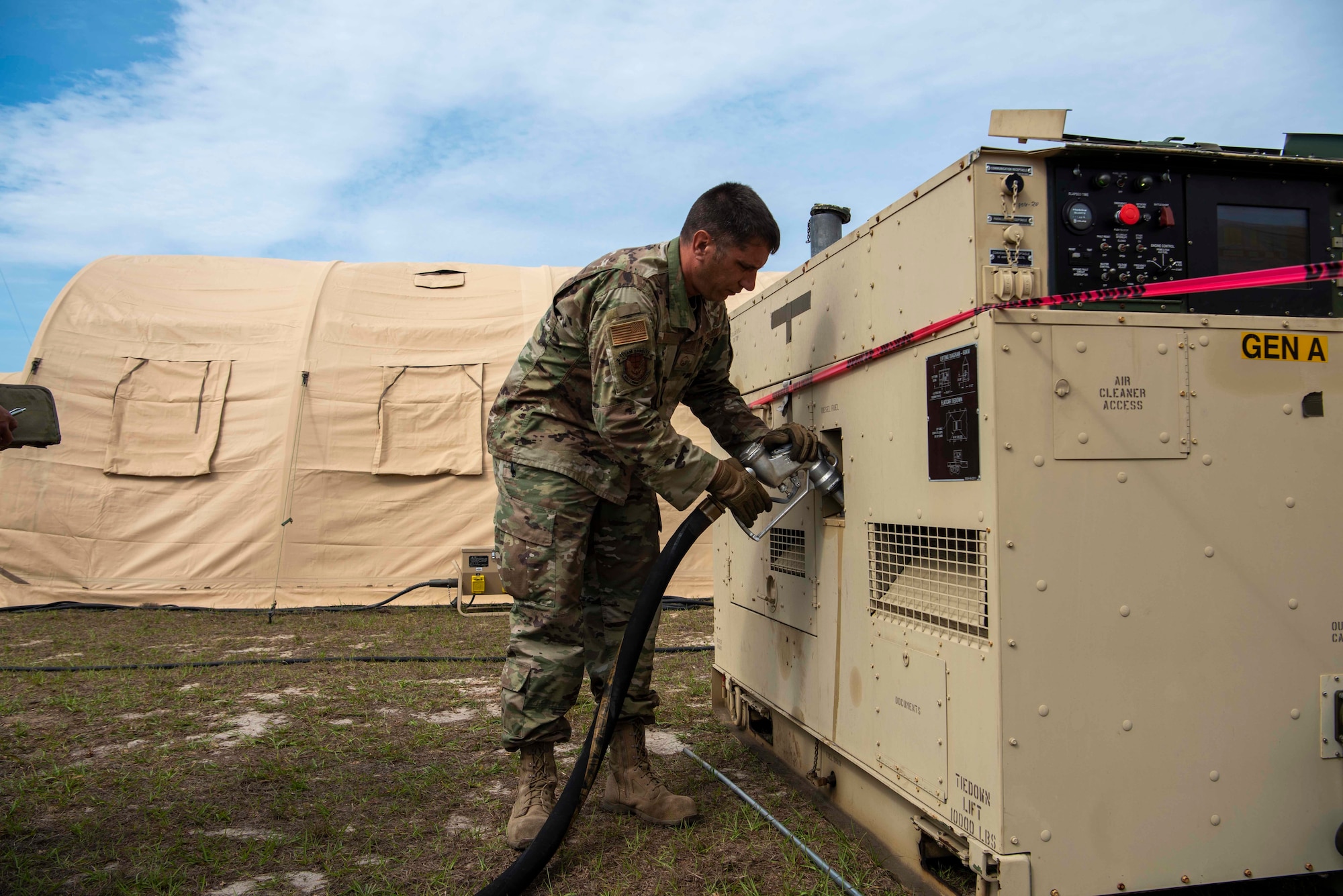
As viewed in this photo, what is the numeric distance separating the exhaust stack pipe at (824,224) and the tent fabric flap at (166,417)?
589 centimetres

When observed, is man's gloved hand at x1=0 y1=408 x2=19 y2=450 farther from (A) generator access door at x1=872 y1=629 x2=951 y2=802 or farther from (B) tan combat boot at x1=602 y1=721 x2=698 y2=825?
(A) generator access door at x1=872 y1=629 x2=951 y2=802

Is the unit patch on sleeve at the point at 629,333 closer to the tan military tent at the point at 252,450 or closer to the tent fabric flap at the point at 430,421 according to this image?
the tan military tent at the point at 252,450

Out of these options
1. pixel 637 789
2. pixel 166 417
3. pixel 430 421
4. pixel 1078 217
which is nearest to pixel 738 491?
pixel 637 789

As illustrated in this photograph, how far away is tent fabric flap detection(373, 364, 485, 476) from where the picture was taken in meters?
7.33

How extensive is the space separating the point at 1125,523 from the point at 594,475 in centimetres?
131

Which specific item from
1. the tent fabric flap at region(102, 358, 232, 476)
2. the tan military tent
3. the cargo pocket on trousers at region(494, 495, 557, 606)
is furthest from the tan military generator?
the tent fabric flap at region(102, 358, 232, 476)

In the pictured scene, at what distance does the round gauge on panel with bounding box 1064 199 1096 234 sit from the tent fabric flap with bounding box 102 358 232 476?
703 centimetres

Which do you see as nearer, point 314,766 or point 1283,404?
point 1283,404

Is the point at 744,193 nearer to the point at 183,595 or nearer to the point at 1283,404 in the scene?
the point at 1283,404

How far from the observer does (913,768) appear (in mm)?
1919

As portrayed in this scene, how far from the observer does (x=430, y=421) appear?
24.5 feet

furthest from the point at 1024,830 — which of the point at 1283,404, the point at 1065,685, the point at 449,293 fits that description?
the point at 449,293

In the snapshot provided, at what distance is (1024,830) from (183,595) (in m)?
6.96

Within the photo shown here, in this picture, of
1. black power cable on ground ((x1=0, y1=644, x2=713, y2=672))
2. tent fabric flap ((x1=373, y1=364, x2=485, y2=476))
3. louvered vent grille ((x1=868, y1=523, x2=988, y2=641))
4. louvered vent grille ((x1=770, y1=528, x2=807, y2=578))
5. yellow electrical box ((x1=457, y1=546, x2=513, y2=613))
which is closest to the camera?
louvered vent grille ((x1=868, y1=523, x2=988, y2=641))
